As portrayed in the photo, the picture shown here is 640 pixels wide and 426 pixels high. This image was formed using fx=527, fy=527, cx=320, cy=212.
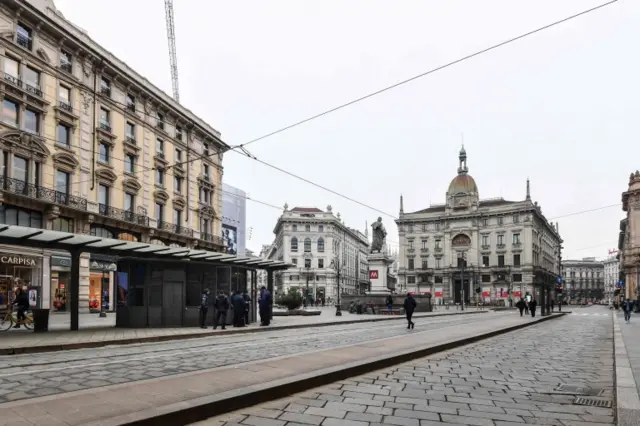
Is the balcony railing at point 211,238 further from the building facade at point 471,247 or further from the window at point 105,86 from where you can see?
the building facade at point 471,247

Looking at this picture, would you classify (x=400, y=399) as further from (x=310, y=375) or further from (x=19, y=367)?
(x=19, y=367)

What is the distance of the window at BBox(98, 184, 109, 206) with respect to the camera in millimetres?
35081

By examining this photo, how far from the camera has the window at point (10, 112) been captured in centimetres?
2820

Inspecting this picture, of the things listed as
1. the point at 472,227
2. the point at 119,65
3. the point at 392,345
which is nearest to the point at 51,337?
the point at 392,345

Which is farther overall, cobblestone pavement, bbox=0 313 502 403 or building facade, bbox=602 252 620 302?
building facade, bbox=602 252 620 302

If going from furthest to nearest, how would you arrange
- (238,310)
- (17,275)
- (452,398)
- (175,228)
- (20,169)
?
(175,228), (17,275), (20,169), (238,310), (452,398)

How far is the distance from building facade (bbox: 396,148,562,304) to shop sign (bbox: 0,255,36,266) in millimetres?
72305

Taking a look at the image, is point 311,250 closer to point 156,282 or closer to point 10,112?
point 10,112

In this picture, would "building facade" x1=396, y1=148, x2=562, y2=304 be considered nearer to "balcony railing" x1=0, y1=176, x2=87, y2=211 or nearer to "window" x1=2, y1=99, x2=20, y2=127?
"balcony railing" x1=0, y1=176, x2=87, y2=211

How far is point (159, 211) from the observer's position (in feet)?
137

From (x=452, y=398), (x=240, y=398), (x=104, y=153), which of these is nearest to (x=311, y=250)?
(x=104, y=153)

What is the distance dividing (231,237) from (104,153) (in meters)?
29.6

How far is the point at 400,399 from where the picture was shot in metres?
7.19

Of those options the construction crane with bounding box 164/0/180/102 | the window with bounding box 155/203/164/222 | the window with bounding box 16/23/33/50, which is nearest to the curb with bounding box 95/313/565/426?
the window with bounding box 16/23/33/50
